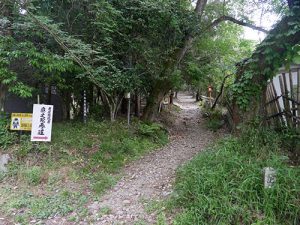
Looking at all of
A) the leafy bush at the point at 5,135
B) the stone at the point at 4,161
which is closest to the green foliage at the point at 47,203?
the stone at the point at 4,161

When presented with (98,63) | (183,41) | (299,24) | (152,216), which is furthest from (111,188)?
(183,41)

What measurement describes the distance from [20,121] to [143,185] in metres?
3.49

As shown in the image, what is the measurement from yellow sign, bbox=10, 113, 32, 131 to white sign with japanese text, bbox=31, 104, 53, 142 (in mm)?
334

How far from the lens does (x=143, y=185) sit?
5.27 metres

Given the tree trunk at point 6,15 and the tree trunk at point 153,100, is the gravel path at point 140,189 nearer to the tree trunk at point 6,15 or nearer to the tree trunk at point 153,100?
the tree trunk at point 153,100

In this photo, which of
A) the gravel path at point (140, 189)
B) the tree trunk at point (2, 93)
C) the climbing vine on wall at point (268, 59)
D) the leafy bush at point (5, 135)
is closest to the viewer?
the gravel path at point (140, 189)

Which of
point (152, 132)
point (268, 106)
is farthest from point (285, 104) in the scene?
point (152, 132)

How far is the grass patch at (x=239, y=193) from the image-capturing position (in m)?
3.54

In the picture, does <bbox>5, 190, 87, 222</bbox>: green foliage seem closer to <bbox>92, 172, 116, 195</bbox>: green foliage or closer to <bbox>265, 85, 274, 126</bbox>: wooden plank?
<bbox>92, 172, 116, 195</bbox>: green foliage

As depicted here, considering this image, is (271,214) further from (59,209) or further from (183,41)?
(183,41)

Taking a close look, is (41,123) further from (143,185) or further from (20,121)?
(143,185)

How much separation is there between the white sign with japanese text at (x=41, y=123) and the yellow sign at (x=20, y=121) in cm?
33

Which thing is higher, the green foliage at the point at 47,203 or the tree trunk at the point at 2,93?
the tree trunk at the point at 2,93

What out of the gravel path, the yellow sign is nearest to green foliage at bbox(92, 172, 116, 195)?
the gravel path
